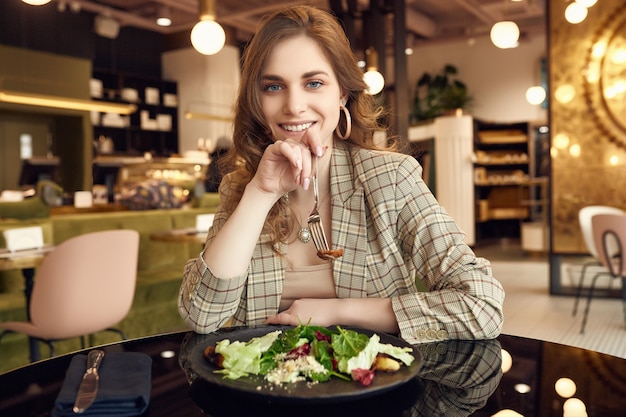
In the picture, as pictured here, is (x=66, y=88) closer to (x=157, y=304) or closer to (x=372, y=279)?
(x=157, y=304)

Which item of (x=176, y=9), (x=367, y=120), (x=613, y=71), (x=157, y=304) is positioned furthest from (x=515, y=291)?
(x=176, y=9)

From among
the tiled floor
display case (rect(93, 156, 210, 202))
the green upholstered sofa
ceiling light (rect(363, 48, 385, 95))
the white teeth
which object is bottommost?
the tiled floor

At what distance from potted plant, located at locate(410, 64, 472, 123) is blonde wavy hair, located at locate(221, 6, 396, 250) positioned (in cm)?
989

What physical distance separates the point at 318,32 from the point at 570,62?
518 centimetres

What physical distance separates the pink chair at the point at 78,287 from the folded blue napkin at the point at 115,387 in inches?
83.7

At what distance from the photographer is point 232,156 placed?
1.63 meters

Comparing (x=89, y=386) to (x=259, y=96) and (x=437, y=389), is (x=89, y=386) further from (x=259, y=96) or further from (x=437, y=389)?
(x=259, y=96)

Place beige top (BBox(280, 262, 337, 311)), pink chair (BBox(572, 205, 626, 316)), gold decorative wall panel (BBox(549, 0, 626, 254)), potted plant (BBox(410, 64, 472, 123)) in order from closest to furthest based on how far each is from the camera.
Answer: beige top (BBox(280, 262, 337, 311)) < pink chair (BBox(572, 205, 626, 316)) < gold decorative wall panel (BBox(549, 0, 626, 254)) < potted plant (BBox(410, 64, 472, 123))

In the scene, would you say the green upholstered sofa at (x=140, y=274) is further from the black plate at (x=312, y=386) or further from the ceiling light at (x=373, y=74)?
the black plate at (x=312, y=386)

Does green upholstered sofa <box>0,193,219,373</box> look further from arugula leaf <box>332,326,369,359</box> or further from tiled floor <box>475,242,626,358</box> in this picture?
arugula leaf <box>332,326,369,359</box>

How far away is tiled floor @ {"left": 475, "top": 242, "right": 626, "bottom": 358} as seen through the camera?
4.30m

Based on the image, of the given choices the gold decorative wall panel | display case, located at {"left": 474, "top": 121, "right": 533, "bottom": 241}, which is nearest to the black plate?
the gold decorative wall panel

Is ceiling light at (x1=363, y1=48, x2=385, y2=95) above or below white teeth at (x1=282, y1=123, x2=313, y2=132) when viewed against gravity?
above

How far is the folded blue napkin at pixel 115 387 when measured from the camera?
0.75m
